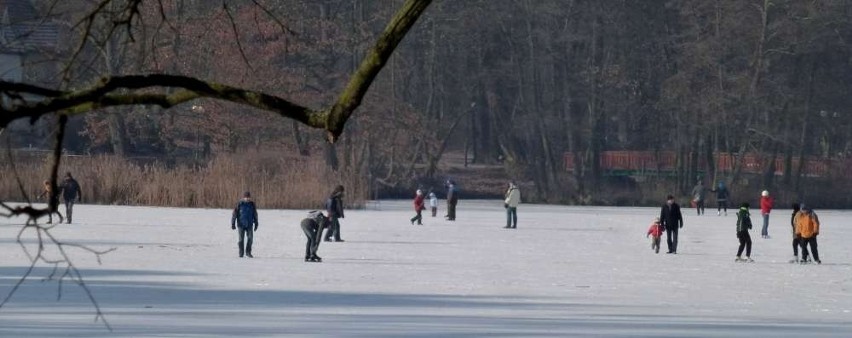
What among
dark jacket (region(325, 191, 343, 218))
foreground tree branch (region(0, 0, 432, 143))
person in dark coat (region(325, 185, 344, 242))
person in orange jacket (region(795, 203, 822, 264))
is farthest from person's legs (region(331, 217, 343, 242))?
foreground tree branch (region(0, 0, 432, 143))

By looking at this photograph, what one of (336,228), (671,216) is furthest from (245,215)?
(671,216)

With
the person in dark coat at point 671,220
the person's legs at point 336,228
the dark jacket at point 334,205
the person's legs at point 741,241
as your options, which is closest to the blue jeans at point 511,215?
the person's legs at point 336,228

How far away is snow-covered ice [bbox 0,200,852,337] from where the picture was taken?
Answer: 15.6 meters

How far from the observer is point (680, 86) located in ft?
224

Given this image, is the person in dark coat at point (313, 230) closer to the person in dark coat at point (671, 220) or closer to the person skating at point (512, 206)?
the person in dark coat at point (671, 220)

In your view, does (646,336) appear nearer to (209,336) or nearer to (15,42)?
(209,336)

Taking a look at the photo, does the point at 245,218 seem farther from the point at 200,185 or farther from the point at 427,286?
the point at 200,185

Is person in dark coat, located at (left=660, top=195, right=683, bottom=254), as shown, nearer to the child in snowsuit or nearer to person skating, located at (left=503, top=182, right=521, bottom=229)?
the child in snowsuit

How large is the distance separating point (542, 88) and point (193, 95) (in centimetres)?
7097

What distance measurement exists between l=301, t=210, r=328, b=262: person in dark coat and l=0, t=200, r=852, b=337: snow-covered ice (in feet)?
1.17

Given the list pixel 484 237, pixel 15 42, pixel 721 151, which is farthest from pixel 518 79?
pixel 15 42

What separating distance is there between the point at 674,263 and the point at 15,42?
74.9 feet

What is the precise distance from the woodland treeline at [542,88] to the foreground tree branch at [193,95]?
52368 mm

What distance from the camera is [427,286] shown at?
20.9 metres
